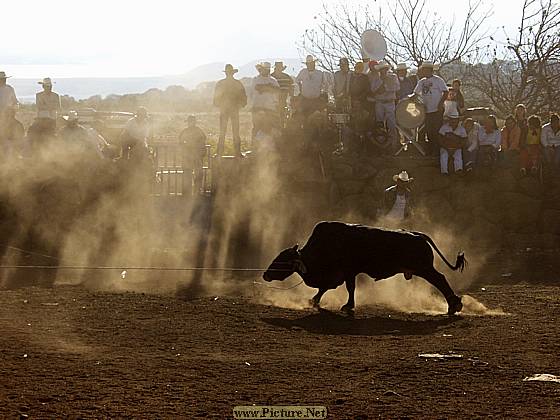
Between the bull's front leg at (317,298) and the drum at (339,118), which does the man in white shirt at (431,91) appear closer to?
the drum at (339,118)

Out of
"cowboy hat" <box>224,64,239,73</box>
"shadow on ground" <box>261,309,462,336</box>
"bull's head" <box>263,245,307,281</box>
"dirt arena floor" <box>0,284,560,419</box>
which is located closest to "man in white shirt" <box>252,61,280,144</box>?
"cowboy hat" <box>224,64,239,73</box>

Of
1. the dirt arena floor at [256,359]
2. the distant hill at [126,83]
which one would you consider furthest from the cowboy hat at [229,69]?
the distant hill at [126,83]

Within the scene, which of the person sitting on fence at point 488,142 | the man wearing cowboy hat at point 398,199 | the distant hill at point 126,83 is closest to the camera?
the man wearing cowboy hat at point 398,199

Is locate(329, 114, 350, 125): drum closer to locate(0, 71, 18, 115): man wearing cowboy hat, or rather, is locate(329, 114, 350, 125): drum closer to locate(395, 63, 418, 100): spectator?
locate(395, 63, 418, 100): spectator

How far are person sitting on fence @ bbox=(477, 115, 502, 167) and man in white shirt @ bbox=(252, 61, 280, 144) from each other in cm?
451

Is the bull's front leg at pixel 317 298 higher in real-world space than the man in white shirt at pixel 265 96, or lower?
lower

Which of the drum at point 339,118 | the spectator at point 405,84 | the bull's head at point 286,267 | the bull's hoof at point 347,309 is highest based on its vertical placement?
the spectator at point 405,84

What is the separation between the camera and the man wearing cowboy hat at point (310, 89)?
23.1 metres

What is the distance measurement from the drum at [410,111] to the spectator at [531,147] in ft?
7.80

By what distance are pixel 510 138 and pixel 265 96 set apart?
5.50m

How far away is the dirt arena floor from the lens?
9633mm

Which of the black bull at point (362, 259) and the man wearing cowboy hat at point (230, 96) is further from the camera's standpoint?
the man wearing cowboy hat at point (230, 96)

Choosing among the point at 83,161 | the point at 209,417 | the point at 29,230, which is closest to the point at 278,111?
the point at 83,161

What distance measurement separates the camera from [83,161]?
23.2 meters
